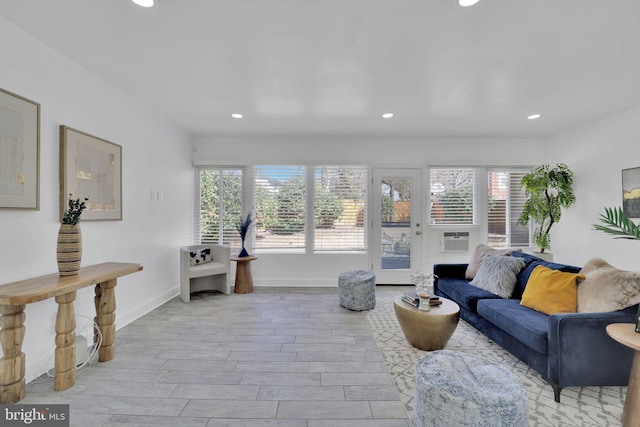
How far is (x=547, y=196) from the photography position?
441 centimetres

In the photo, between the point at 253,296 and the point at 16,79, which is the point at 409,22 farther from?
the point at 253,296

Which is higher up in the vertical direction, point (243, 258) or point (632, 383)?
point (243, 258)

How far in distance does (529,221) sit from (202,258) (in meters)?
5.65

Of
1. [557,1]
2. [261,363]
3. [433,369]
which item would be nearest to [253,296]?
[261,363]

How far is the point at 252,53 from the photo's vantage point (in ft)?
7.77

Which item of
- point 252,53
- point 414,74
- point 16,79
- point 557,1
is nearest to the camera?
point 557,1

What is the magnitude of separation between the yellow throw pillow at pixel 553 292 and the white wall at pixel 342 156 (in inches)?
97.2

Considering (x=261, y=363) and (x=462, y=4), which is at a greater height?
→ (x=462, y=4)

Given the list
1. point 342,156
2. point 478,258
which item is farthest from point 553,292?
point 342,156

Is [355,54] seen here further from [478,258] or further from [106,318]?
[106,318]

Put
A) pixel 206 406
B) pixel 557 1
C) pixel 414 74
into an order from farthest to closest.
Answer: pixel 414 74 → pixel 206 406 → pixel 557 1

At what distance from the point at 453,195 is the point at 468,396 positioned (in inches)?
165

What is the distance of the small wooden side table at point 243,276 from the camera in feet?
14.7

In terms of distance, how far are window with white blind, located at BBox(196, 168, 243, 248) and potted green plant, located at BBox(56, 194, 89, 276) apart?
2.70 m
